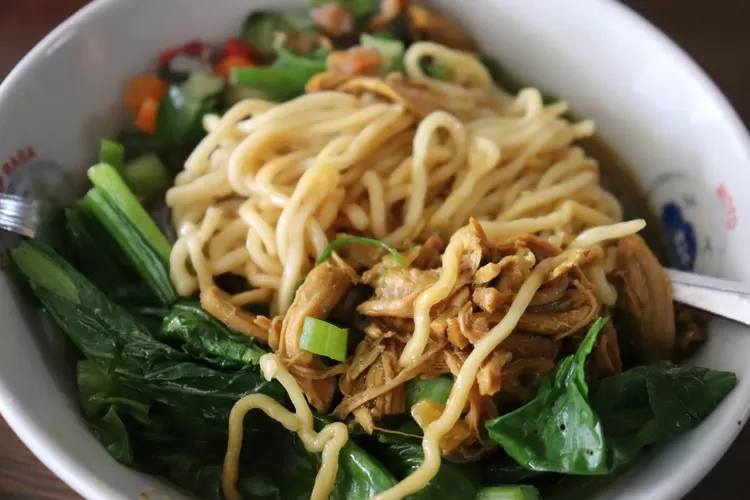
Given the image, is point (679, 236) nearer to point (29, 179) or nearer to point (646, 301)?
point (646, 301)

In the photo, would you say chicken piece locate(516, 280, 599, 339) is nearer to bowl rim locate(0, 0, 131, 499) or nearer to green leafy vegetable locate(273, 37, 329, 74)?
bowl rim locate(0, 0, 131, 499)

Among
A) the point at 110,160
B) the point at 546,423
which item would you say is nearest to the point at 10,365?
the point at 110,160

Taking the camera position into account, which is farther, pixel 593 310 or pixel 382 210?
pixel 382 210

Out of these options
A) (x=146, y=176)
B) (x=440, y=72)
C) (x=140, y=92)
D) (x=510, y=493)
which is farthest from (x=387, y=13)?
(x=510, y=493)

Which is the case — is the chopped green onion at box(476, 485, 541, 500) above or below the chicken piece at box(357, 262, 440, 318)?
below

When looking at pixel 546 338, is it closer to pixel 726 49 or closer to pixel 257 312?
pixel 257 312

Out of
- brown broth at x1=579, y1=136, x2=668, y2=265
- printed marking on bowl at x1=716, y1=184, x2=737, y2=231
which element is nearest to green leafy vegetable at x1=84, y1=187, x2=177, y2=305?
brown broth at x1=579, y1=136, x2=668, y2=265
